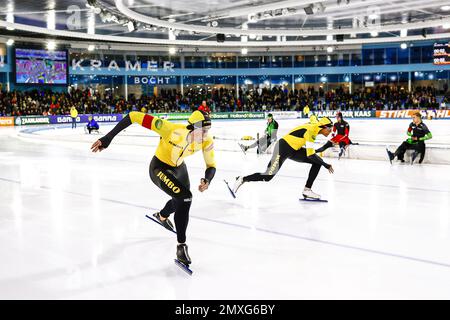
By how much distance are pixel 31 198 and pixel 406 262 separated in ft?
17.5

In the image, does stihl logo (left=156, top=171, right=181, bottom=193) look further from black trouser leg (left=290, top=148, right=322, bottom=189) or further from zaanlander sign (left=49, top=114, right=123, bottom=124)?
zaanlander sign (left=49, top=114, right=123, bottom=124)

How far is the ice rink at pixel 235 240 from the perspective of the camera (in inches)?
140

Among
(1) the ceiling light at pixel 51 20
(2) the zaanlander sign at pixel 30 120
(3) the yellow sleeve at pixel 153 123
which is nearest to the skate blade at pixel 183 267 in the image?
(3) the yellow sleeve at pixel 153 123

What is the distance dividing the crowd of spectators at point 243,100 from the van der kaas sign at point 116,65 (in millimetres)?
1812

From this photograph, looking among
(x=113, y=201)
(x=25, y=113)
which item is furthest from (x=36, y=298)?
(x=25, y=113)

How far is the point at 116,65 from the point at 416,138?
31.5 metres

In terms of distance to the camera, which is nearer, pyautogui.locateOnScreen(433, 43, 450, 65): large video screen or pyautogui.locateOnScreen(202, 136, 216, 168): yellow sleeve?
pyautogui.locateOnScreen(202, 136, 216, 168): yellow sleeve

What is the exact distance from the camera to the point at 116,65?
39219 mm

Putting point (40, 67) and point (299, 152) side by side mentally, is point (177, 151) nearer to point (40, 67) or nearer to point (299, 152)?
point (299, 152)

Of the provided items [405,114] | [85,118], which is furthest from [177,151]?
[405,114]

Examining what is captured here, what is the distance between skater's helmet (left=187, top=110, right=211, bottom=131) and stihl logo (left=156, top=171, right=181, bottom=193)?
0.46 meters

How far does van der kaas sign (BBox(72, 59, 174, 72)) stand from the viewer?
37.2 meters

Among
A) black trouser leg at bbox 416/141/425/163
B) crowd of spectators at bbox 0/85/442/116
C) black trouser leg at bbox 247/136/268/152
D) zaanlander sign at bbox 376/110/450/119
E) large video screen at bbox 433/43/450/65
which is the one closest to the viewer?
black trouser leg at bbox 416/141/425/163

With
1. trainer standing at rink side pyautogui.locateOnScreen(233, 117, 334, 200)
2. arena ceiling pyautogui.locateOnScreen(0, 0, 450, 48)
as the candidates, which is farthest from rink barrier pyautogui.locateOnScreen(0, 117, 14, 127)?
trainer standing at rink side pyautogui.locateOnScreen(233, 117, 334, 200)
